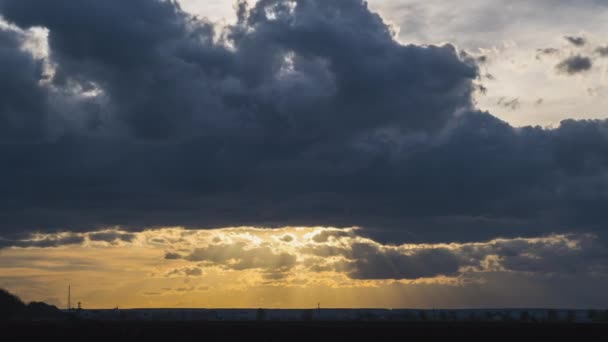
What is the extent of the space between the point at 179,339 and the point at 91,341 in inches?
468

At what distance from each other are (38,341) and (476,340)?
186ft

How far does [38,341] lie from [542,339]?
67.1m

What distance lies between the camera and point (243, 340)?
110188 millimetres

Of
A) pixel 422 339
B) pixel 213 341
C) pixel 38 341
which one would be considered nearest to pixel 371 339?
pixel 422 339

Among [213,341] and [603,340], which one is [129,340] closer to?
[213,341]

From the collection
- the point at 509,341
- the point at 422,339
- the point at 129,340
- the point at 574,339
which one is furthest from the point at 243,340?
the point at 574,339

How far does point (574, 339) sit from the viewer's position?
11400 centimetres

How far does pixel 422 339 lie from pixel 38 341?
50.2 m

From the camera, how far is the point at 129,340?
109812 mm

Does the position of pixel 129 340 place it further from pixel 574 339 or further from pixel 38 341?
pixel 574 339

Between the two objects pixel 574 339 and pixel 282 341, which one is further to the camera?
pixel 574 339

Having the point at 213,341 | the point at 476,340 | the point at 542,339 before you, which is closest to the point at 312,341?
the point at 213,341

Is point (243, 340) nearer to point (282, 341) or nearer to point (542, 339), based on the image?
point (282, 341)

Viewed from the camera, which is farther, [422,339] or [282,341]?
[422,339]
